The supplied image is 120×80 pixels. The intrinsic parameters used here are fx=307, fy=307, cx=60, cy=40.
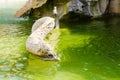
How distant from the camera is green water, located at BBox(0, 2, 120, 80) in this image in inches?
317

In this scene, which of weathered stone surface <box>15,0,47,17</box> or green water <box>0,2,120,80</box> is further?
weathered stone surface <box>15,0,47,17</box>

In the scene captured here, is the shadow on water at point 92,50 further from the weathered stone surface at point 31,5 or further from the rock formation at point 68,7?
the weathered stone surface at point 31,5

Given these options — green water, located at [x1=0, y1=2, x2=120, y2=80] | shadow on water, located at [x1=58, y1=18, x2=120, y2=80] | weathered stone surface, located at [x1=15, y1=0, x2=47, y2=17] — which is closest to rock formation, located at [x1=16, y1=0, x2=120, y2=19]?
weathered stone surface, located at [x1=15, y1=0, x2=47, y2=17]

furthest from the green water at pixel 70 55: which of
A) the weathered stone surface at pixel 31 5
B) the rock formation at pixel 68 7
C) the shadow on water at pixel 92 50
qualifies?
the weathered stone surface at pixel 31 5

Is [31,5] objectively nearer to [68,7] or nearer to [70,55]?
[68,7]

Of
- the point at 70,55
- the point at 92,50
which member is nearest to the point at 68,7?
the point at 92,50

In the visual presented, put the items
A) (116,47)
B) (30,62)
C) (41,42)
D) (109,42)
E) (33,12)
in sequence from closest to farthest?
(30,62) < (41,42) < (116,47) < (109,42) < (33,12)

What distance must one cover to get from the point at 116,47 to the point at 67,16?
18.9 feet

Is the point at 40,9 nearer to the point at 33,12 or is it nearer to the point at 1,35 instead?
the point at 33,12

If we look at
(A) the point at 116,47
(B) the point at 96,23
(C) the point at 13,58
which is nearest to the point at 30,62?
(C) the point at 13,58

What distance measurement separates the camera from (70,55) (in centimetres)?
986

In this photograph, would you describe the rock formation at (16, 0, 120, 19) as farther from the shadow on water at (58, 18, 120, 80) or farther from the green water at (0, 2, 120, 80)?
the green water at (0, 2, 120, 80)

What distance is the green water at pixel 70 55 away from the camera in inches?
317

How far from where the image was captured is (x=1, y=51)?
33.3ft
